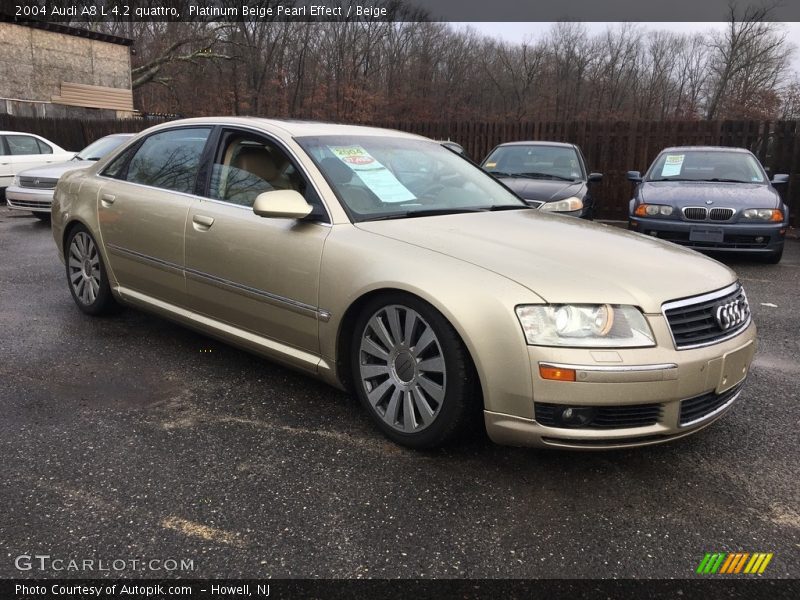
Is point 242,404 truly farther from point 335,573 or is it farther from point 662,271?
point 662,271

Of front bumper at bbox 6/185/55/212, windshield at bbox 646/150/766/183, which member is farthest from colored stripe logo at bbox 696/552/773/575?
front bumper at bbox 6/185/55/212

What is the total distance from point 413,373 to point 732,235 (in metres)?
5.85

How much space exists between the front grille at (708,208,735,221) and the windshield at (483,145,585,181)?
74.0 inches

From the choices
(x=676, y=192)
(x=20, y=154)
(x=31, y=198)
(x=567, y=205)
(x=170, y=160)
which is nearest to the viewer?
(x=170, y=160)

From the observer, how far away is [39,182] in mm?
9992

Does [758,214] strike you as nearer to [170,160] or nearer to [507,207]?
Answer: [507,207]

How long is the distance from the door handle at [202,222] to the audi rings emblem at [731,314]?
2.64 m

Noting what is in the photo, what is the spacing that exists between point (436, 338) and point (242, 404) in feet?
4.21

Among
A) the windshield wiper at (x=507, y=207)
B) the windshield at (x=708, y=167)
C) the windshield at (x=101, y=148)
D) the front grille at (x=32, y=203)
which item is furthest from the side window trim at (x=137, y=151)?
the windshield at (x=101, y=148)

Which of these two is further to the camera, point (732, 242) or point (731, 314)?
point (732, 242)

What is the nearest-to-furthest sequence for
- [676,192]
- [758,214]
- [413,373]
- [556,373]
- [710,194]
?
[556,373], [413,373], [758,214], [710,194], [676,192]

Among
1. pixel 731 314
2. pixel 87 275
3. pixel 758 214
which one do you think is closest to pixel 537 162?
pixel 758 214

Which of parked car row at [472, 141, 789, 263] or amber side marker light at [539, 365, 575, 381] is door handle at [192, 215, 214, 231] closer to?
amber side marker light at [539, 365, 575, 381]

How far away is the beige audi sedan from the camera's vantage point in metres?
2.48
